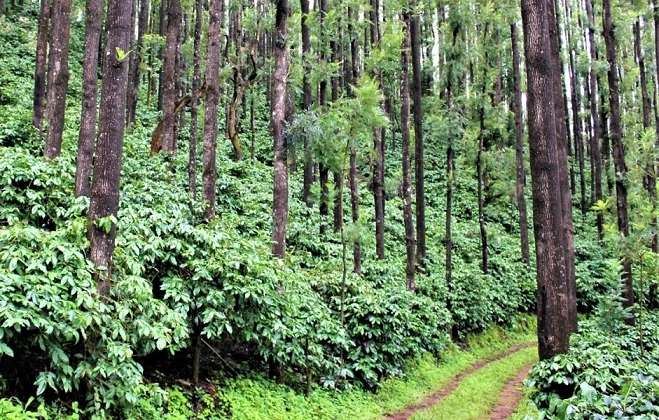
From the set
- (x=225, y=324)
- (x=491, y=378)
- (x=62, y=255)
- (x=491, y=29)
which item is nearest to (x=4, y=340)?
(x=62, y=255)

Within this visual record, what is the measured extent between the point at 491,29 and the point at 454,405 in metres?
14.4

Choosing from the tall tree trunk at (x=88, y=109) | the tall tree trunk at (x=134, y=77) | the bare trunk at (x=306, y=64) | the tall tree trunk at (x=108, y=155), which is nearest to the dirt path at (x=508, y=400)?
the bare trunk at (x=306, y=64)

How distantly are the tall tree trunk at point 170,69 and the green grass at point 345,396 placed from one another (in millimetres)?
9232

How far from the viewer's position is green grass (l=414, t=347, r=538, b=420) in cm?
880

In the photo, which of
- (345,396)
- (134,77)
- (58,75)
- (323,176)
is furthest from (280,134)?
(134,77)

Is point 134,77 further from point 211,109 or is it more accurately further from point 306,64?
point 211,109

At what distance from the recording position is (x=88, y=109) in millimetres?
8641

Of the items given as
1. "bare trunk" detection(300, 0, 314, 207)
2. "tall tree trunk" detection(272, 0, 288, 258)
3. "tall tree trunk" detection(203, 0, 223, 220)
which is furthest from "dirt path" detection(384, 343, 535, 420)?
"bare trunk" detection(300, 0, 314, 207)

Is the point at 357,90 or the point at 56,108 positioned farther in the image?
the point at 56,108

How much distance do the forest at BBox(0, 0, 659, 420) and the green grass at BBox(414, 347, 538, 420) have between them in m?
0.08

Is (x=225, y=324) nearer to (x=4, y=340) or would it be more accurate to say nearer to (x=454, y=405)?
(x=4, y=340)

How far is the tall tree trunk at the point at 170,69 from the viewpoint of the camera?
1341 cm

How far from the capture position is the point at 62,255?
16.1 ft

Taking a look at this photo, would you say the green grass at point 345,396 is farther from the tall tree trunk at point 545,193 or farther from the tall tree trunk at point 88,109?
the tall tree trunk at point 88,109
